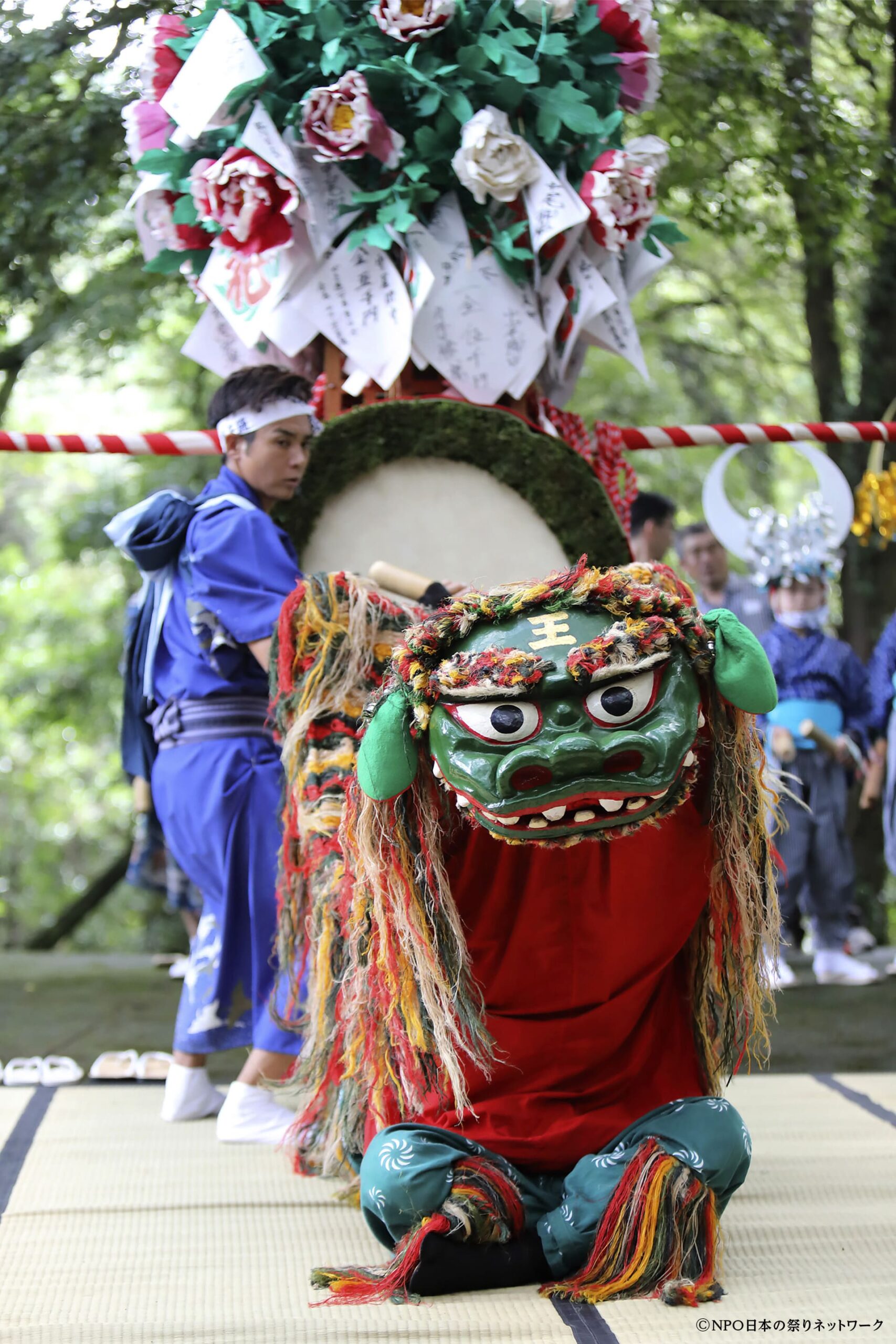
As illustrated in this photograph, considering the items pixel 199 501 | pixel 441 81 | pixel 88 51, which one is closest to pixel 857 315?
pixel 88 51

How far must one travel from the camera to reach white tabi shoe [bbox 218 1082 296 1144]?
2553 mm

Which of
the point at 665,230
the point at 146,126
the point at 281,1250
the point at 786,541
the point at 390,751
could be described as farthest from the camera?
the point at 786,541

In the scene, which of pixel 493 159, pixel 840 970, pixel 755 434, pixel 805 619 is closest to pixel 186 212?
pixel 493 159

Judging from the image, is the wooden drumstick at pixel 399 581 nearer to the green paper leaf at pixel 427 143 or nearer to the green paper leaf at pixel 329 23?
the green paper leaf at pixel 427 143

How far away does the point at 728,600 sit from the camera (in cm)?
495

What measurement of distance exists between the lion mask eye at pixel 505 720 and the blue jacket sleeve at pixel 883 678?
10.4ft

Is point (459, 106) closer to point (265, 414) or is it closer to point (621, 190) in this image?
point (621, 190)

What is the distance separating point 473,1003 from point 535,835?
29 cm

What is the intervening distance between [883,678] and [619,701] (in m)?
3.17

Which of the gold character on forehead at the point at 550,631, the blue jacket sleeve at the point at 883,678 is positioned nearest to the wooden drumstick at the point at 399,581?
the gold character on forehead at the point at 550,631

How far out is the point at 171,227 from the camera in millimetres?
2951

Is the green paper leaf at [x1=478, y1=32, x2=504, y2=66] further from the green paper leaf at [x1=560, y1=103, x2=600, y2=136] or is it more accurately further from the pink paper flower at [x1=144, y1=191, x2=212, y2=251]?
the pink paper flower at [x1=144, y1=191, x2=212, y2=251]

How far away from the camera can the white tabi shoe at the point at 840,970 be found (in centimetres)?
459

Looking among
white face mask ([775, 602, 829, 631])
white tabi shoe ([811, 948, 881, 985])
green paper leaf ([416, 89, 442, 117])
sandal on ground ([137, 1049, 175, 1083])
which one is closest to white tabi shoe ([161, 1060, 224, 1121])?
sandal on ground ([137, 1049, 175, 1083])
